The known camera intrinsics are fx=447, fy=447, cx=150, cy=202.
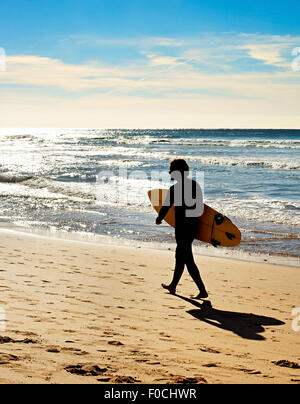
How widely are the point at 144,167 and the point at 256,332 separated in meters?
24.3

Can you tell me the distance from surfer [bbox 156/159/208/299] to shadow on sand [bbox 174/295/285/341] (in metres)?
0.49

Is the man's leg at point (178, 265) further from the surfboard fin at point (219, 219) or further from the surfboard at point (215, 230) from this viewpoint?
the surfboard fin at point (219, 219)

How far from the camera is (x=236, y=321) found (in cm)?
523

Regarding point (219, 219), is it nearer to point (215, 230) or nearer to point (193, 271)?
point (215, 230)

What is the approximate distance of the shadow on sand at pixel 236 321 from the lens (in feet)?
15.8

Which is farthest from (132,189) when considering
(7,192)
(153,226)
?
(153,226)

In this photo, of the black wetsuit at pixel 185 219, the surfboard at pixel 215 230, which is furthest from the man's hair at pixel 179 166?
the surfboard at pixel 215 230

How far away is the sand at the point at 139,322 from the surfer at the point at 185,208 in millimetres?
502

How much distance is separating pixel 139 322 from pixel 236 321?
1205 millimetres

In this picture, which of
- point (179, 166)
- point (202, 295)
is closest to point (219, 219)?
point (202, 295)

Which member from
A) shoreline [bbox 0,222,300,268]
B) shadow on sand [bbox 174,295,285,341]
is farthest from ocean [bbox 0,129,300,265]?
shadow on sand [bbox 174,295,285,341]

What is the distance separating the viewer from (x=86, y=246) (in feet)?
30.5

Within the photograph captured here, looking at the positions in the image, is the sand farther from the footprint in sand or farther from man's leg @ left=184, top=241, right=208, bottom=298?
man's leg @ left=184, top=241, right=208, bottom=298
